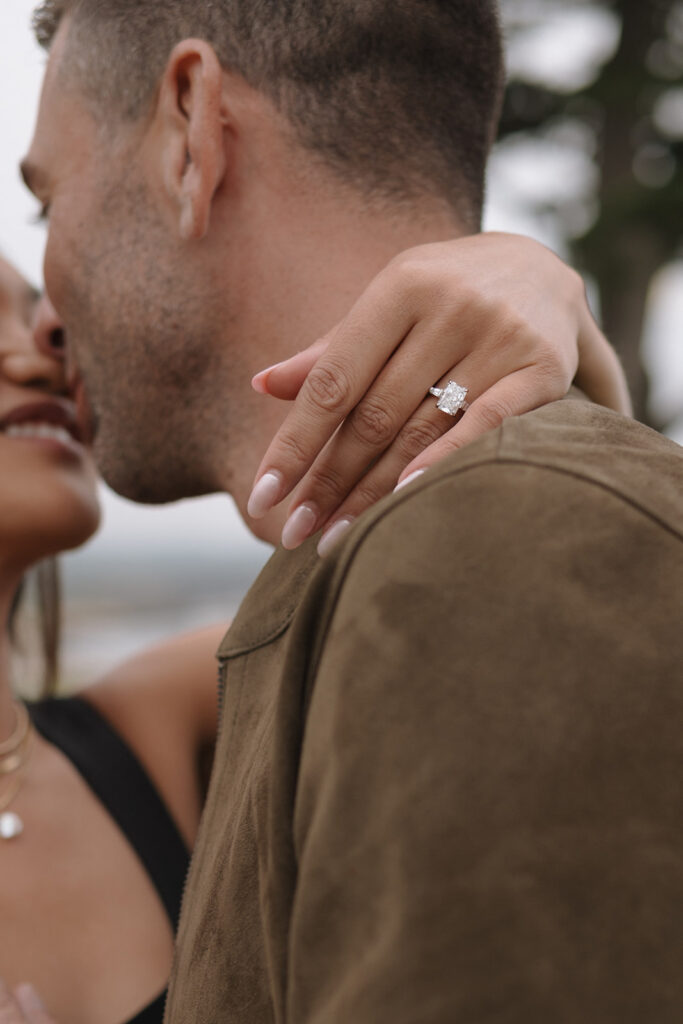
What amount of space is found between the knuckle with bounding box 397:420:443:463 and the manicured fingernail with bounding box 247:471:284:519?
139 mm

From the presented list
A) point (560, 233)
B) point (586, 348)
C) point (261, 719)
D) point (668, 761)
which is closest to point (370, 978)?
point (668, 761)

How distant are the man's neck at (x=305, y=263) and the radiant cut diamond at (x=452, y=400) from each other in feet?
0.98

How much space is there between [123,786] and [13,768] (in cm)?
24

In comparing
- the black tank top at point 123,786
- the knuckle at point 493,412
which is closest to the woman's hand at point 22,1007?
A: the black tank top at point 123,786

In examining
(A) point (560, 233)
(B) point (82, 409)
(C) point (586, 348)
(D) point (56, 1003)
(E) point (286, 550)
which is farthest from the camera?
(A) point (560, 233)

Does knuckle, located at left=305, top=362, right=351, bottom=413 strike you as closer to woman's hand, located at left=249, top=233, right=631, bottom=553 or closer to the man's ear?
woman's hand, located at left=249, top=233, right=631, bottom=553

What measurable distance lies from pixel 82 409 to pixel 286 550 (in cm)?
86

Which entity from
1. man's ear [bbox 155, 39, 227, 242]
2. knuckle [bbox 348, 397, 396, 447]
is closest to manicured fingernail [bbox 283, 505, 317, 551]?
knuckle [bbox 348, 397, 396, 447]

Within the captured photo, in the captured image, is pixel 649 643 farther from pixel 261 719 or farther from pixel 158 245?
pixel 158 245

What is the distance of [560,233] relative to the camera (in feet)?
19.2

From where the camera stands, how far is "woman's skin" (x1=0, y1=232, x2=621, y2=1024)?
1.04m

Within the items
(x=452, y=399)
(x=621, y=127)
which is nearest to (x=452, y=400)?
(x=452, y=399)

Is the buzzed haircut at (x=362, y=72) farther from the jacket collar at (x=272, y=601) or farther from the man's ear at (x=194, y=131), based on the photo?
the jacket collar at (x=272, y=601)

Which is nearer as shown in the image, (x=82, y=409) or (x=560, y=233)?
(x=82, y=409)
